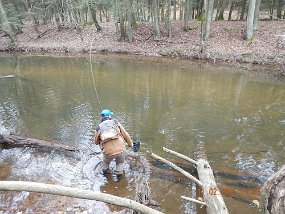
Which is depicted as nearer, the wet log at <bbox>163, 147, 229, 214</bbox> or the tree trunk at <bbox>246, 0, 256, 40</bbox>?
the wet log at <bbox>163, 147, 229, 214</bbox>

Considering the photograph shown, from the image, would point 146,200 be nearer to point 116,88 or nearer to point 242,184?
point 242,184

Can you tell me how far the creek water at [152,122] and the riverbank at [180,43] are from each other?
1679mm

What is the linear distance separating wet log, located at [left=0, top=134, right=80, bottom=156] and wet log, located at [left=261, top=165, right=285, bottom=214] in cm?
591

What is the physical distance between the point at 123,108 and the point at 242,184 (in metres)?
6.51

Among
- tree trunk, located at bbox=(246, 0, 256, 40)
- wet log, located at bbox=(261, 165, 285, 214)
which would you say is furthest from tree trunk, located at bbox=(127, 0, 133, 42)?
wet log, located at bbox=(261, 165, 285, 214)

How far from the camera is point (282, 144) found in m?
9.30

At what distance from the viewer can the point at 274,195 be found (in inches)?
141

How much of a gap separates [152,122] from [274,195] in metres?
7.65

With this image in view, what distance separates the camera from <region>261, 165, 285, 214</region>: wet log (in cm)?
349

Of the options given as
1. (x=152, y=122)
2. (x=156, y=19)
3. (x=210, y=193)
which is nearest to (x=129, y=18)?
(x=156, y=19)

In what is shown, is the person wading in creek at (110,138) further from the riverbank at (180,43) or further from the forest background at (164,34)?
the riverbank at (180,43)

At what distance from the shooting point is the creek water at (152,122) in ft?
22.7

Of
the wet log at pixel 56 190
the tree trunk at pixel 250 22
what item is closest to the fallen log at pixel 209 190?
the wet log at pixel 56 190
